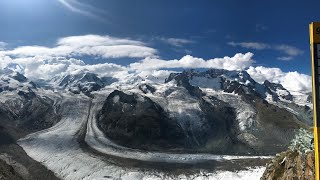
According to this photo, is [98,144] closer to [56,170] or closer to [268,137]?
[56,170]

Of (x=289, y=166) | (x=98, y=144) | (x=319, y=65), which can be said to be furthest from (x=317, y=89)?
(x=98, y=144)

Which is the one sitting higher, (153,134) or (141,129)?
(141,129)

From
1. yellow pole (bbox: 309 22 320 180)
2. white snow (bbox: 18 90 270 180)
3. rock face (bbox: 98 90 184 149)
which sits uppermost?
yellow pole (bbox: 309 22 320 180)

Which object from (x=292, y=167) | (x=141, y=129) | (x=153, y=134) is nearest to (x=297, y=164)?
(x=292, y=167)

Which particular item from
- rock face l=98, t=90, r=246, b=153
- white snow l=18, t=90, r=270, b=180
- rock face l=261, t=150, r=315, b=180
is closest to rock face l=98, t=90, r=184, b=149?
rock face l=98, t=90, r=246, b=153

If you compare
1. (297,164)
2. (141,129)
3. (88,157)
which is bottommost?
(88,157)

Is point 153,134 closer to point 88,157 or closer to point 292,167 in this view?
point 88,157

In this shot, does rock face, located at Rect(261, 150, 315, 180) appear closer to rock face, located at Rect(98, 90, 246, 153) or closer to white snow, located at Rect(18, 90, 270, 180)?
Answer: white snow, located at Rect(18, 90, 270, 180)

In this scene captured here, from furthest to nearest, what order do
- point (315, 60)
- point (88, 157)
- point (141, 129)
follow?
point (141, 129) → point (88, 157) → point (315, 60)

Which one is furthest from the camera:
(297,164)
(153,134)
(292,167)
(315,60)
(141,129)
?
(141,129)

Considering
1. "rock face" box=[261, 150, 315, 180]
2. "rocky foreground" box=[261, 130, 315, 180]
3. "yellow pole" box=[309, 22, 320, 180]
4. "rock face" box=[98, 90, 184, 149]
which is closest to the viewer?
"yellow pole" box=[309, 22, 320, 180]
